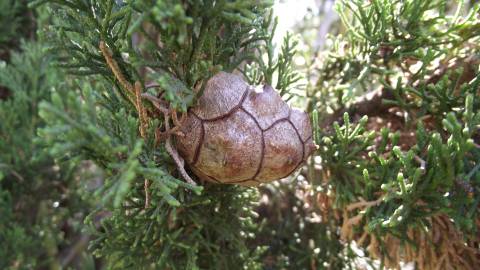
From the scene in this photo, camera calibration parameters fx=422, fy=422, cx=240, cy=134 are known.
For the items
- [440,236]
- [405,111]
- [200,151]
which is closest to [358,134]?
[405,111]

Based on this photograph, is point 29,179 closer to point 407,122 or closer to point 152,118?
point 152,118

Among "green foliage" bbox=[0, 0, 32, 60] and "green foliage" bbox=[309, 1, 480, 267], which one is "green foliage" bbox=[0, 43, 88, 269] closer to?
"green foliage" bbox=[0, 0, 32, 60]

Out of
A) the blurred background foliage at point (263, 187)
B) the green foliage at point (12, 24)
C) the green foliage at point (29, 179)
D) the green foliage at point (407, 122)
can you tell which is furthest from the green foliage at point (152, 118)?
the green foliage at point (12, 24)

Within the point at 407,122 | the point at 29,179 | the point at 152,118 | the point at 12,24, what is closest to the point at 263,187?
the point at 407,122

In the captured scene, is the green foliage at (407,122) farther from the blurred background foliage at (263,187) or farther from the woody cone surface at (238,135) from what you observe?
the woody cone surface at (238,135)

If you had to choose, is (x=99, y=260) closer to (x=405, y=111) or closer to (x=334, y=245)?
(x=334, y=245)
